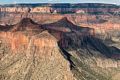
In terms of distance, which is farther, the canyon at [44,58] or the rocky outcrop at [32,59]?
the canyon at [44,58]

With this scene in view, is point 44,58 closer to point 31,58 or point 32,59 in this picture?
point 32,59

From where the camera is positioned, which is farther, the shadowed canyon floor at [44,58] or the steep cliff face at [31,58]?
the shadowed canyon floor at [44,58]

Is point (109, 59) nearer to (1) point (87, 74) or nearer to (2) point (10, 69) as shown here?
(1) point (87, 74)

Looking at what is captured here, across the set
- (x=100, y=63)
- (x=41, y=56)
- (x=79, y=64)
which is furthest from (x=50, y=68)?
(x=100, y=63)

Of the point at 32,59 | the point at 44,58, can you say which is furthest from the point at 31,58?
the point at 44,58

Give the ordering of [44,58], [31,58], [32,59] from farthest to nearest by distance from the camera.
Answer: [31,58]
[32,59]
[44,58]

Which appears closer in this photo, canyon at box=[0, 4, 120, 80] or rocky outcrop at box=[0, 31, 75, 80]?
rocky outcrop at box=[0, 31, 75, 80]

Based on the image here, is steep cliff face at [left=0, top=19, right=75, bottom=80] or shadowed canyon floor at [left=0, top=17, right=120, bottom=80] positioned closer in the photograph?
steep cliff face at [left=0, top=19, right=75, bottom=80]

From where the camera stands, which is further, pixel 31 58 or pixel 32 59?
pixel 31 58
